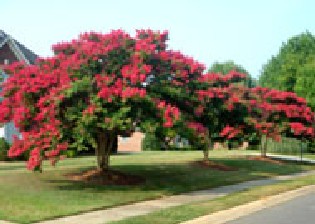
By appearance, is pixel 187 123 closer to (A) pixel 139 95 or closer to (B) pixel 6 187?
(A) pixel 139 95

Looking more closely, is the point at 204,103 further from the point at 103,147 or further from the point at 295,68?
the point at 295,68

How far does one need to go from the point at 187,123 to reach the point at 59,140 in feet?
11.6

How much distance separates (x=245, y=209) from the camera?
12727mm

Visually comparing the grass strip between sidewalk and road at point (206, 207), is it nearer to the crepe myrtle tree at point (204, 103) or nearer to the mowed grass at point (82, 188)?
the mowed grass at point (82, 188)

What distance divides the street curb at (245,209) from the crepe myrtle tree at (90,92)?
9.30 feet

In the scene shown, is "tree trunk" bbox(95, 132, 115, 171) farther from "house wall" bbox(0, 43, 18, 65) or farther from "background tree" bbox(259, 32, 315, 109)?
"background tree" bbox(259, 32, 315, 109)

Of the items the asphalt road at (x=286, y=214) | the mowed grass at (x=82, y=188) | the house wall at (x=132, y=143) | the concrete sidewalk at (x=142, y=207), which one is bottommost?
the asphalt road at (x=286, y=214)

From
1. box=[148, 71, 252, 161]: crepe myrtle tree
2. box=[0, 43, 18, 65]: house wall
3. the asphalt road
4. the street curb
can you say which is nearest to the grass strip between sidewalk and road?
the street curb

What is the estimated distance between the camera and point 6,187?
1451cm

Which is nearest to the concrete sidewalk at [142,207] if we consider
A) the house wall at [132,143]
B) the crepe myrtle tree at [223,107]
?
the crepe myrtle tree at [223,107]

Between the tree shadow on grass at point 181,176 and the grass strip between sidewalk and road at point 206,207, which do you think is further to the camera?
the tree shadow on grass at point 181,176

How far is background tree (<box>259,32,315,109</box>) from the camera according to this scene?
171 feet

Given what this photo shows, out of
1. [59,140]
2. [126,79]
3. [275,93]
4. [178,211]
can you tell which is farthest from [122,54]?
[275,93]

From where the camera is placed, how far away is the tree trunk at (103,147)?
16562 mm
